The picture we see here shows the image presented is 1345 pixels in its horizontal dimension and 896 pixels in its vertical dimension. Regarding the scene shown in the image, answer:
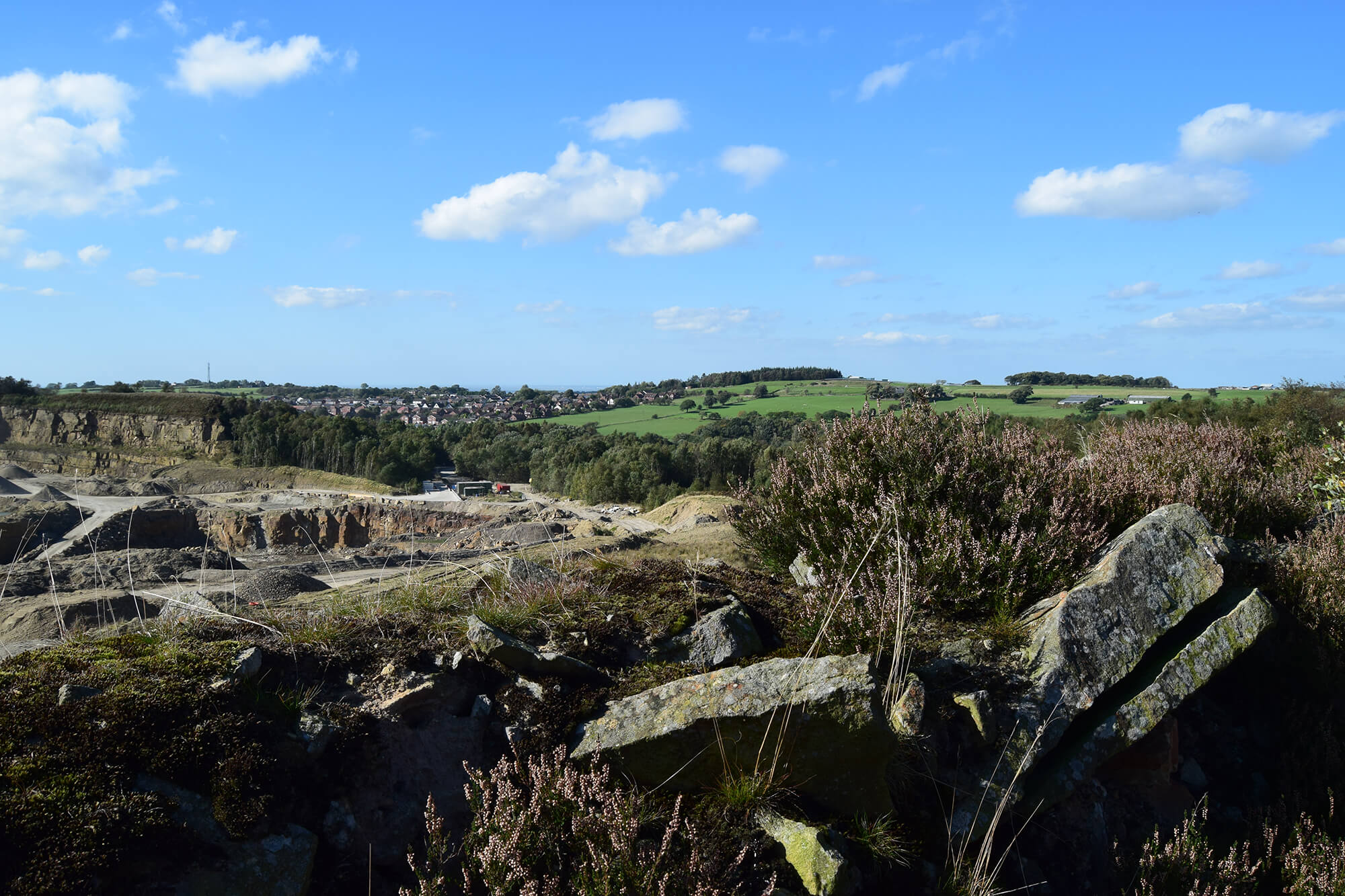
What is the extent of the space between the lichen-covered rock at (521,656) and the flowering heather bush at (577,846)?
3.26ft

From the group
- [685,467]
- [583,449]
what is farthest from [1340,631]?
[583,449]

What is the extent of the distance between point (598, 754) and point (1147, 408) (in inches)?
1254

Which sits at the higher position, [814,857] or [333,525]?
[814,857]

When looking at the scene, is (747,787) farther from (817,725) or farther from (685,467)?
(685,467)

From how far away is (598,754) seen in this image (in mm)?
4285

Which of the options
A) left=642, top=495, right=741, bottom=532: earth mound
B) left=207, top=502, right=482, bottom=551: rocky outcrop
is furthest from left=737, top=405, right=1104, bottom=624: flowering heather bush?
left=207, top=502, right=482, bottom=551: rocky outcrop

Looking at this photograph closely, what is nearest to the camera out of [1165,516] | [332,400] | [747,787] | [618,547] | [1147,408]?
[747,787]

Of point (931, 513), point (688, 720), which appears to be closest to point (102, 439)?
point (931, 513)

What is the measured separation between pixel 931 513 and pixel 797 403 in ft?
233

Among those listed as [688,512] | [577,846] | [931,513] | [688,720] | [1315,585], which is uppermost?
[931,513]

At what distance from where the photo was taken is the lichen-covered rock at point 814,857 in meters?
3.79

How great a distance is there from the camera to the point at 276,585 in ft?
48.9

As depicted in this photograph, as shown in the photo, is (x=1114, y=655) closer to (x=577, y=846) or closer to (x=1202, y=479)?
(x=577, y=846)

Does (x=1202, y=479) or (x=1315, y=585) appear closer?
(x=1315, y=585)
